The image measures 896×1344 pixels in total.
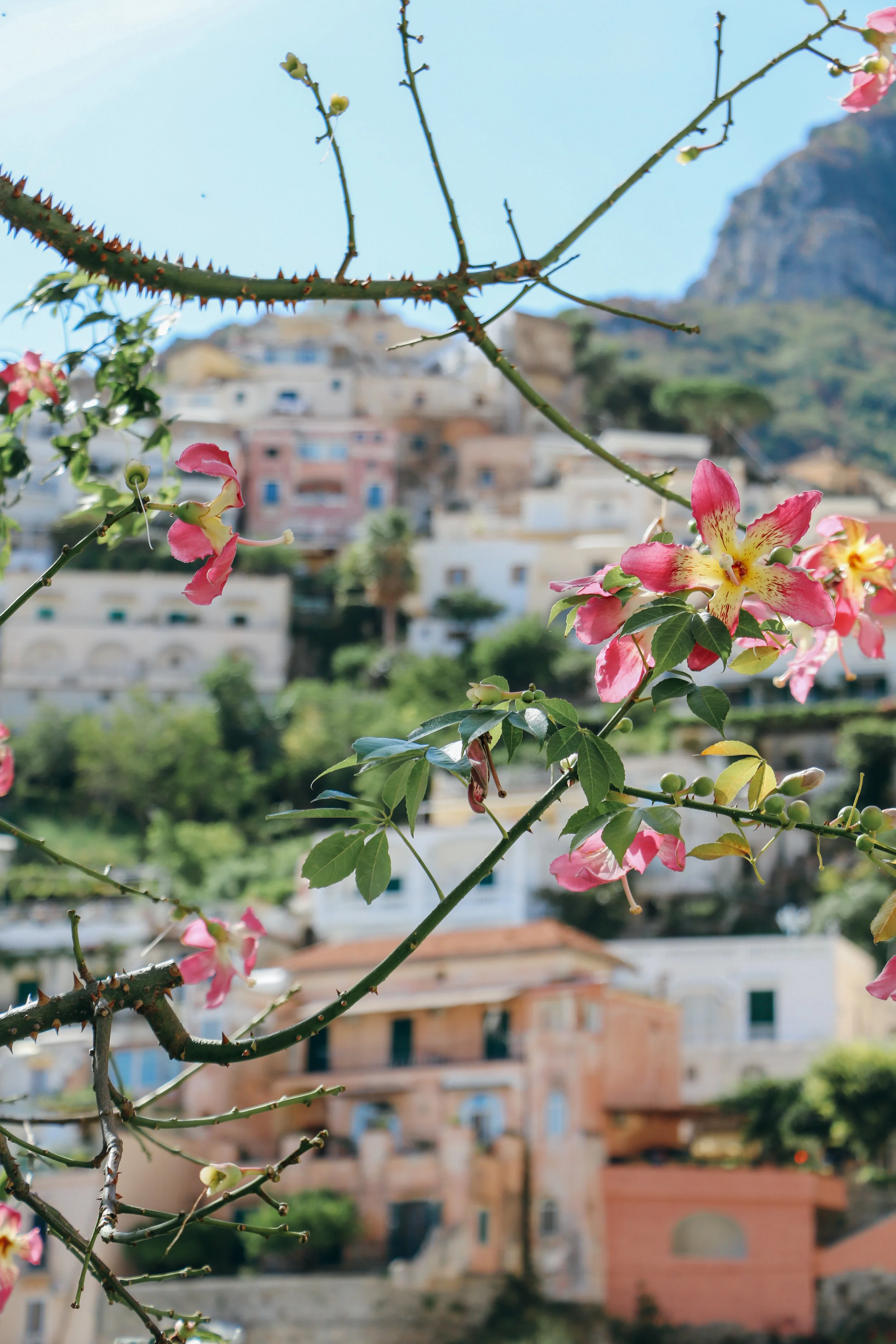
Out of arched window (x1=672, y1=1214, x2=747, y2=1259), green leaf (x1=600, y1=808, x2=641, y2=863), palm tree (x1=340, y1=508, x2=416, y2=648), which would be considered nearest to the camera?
green leaf (x1=600, y1=808, x2=641, y2=863)

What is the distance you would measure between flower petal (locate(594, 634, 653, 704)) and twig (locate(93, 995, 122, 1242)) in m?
0.44

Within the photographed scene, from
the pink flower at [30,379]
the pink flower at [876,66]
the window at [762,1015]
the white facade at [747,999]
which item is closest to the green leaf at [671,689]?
the pink flower at [876,66]

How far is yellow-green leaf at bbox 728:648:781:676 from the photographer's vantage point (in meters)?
1.26

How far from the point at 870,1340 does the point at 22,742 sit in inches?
1015

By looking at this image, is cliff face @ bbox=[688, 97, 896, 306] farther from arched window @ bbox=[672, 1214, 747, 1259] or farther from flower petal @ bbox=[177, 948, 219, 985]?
flower petal @ bbox=[177, 948, 219, 985]

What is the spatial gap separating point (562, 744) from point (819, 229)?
119 m

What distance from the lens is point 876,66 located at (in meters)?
1.71

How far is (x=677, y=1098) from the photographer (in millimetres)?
22469

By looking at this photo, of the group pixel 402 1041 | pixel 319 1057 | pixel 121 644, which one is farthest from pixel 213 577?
pixel 121 644

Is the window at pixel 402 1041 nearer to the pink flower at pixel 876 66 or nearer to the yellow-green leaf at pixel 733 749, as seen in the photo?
the pink flower at pixel 876 66

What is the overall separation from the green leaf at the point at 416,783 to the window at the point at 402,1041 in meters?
20.9

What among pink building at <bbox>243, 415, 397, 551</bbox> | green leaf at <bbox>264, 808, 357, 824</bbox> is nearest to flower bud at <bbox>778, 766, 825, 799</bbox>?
green leaf at <bbox>264, 808, 357, 824</bbox>

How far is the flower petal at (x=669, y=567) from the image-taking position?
3.88 feet

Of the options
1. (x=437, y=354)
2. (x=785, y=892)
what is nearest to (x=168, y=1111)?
(x=785, y=892)
